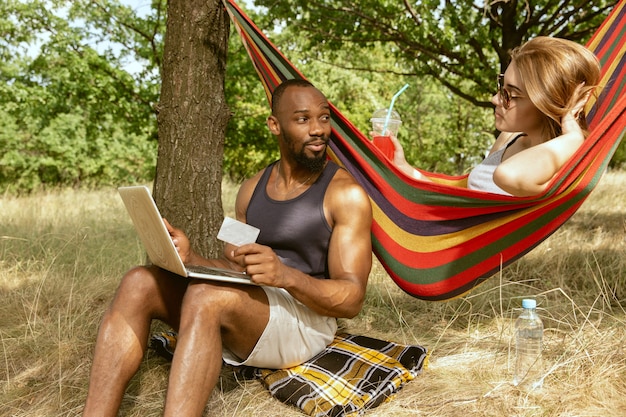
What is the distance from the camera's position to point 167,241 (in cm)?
164

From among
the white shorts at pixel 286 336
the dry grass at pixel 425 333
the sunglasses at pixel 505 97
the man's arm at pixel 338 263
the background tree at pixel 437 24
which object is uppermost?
the background tree at pixel 437 24

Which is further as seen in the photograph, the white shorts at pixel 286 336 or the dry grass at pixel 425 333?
the dry grass at pixel 425 333

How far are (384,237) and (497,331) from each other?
0.85 m

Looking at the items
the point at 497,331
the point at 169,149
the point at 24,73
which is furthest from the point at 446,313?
the point at 24,73

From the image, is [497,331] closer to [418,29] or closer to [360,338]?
[360,338]

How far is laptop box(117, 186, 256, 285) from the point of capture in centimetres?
164

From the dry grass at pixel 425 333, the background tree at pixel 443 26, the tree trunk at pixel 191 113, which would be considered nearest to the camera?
the dry grass at pixel 425 333

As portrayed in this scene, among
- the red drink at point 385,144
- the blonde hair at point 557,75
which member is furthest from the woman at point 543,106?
the red drink at point 385,144

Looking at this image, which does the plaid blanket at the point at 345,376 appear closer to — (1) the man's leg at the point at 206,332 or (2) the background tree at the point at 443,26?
(1) the man's leg at the point at 206,332

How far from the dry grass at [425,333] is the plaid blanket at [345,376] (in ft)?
0.17

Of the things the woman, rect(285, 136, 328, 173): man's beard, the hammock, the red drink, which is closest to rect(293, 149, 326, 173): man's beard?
rect(285, 136, 328, 173): man's beard

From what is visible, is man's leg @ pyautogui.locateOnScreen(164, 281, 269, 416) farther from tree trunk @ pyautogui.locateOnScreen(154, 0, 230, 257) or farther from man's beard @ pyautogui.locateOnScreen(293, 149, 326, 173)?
tree trunk @ pyautogui.locateOnScreen(154, 0, 230, 257)

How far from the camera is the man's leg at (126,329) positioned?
171cm

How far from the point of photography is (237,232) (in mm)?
1765
